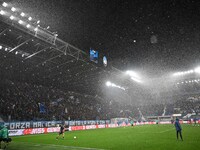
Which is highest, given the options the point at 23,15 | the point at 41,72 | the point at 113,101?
the point at 23,15

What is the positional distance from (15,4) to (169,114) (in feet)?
209

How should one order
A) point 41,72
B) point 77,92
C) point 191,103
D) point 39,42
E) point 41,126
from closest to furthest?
point 39,42 → point 41,126 → point 41,72 → point 77,92 → point 191,103

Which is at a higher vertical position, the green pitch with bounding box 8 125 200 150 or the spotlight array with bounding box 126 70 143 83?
the spotlight array with bounding box 126 70 143 83

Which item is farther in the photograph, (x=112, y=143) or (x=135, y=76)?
(x=135, y=76)

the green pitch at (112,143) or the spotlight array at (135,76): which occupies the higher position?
the spotlight array at (135,76)

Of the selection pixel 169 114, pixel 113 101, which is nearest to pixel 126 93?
pixel 113 101

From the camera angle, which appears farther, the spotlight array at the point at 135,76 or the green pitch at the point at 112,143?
the spotlight array at the point at 135,76

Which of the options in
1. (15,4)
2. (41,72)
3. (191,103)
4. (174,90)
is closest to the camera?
(15,4)

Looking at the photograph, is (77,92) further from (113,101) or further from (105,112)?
(113,101)

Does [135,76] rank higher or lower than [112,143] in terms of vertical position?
higher

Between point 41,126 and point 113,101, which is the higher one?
point 113,101

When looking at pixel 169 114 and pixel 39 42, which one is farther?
pixel 169 114

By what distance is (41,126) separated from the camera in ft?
109

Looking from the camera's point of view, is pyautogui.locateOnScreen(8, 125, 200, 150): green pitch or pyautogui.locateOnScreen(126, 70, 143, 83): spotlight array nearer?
pyautogui.locateOnScreen(8, 125, 200, 150): green pitch
